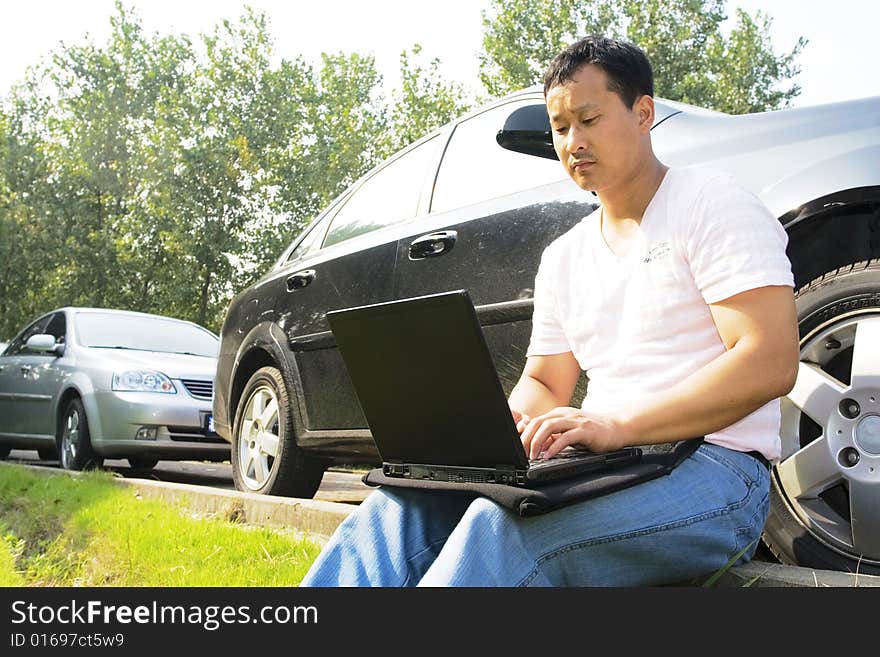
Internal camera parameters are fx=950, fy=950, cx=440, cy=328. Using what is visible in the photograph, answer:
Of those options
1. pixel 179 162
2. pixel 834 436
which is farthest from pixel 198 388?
pixel 179 162

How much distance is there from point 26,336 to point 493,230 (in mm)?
7747

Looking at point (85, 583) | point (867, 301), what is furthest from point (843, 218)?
point (85, 583)

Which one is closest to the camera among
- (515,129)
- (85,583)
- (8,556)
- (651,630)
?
(651,630)

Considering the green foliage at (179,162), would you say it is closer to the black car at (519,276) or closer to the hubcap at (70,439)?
the hubcap at (70,439)

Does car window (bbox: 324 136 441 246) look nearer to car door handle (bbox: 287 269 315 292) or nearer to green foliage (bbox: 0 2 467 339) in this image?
car door handle (bbox: 287 269 315 292)

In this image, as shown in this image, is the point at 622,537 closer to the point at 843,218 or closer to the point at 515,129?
the point at 843,218

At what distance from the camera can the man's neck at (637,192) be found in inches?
82.0

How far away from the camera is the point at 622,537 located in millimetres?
1620

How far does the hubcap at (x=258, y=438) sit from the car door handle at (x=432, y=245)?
4.35 feet

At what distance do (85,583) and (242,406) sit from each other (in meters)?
1.79

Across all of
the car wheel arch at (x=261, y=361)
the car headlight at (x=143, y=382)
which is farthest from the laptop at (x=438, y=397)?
the car headlight at (x=143, y=382)

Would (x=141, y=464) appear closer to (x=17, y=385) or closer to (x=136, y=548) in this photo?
(x=17, y=385)

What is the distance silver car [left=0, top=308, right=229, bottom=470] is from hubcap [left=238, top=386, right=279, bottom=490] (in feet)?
8.59

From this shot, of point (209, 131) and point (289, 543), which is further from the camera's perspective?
point (209, 131)
